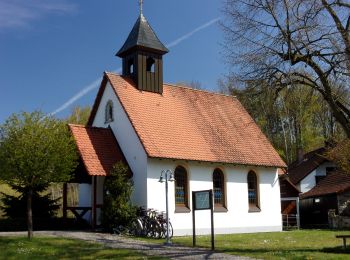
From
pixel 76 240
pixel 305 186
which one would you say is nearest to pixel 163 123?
pixel 76 240

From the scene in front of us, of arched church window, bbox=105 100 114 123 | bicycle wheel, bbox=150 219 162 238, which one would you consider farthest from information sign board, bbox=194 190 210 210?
arched church window, bbox=105 100 114 123

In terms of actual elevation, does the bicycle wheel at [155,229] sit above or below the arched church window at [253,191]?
below

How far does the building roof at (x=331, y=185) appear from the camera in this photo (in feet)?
118

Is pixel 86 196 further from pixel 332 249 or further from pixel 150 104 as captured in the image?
pixel 332 249

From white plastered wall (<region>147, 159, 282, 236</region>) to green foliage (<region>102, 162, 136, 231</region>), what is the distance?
51.5 inches

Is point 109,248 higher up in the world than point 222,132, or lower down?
lower down

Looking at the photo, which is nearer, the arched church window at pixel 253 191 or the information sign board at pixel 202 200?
the information sign board at pixel 202 200

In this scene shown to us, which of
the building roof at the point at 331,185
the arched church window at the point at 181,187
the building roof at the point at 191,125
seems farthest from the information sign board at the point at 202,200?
the building roof at the point at 331,185

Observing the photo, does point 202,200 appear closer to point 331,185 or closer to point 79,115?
point 331,185

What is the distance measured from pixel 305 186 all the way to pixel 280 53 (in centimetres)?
2691

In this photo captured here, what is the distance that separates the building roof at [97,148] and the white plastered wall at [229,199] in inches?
84.2

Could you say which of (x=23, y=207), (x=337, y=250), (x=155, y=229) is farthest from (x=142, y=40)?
(x=337, y=250)

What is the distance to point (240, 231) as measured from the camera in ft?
91.2

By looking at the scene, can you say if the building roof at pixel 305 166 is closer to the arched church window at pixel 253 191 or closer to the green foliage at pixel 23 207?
the arched church window at pixel 253 191
